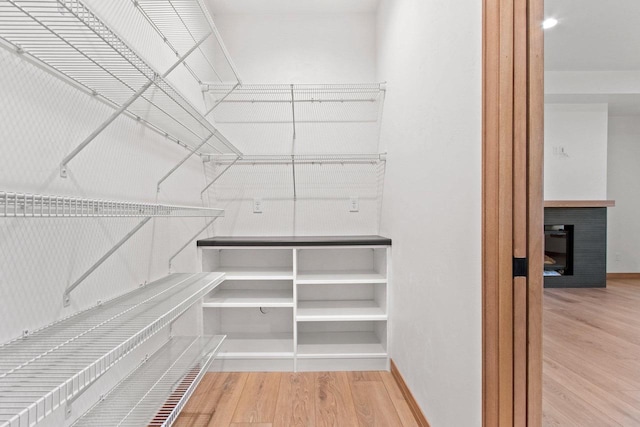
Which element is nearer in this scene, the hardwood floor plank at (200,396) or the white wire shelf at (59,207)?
the white wire shelf at (59,207)

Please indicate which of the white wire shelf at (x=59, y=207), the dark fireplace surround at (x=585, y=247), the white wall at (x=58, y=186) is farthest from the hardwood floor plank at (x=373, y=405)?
the dark fireplace surround at (x=585, y=247)

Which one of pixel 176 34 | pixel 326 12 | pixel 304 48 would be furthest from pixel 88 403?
pixel 326 12

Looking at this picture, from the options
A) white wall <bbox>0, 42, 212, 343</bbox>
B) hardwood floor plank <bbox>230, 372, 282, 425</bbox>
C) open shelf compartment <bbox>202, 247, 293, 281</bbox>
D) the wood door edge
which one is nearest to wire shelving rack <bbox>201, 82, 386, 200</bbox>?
open shelf compartment <bbox>202, 247, 293, 281</bbox>

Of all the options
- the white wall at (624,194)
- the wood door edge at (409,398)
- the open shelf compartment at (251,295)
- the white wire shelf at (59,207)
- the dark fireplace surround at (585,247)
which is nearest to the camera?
the white wire shelf at (59,207)

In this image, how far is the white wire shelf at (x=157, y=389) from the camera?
1.14m

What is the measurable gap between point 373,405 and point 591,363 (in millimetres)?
1332

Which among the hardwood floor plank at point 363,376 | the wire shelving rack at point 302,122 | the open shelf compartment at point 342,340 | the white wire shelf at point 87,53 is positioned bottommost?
the hardwood floor plank at point 363,376

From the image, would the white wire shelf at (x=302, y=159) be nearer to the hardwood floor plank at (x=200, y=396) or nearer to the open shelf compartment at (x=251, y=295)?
the open shelf compartment at (x=251, y=295)

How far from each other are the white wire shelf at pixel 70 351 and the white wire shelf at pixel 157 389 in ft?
1.00


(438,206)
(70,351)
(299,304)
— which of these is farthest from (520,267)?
(299,304)

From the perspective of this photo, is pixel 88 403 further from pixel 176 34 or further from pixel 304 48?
pixel 304 48

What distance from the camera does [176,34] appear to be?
1843 millimetres

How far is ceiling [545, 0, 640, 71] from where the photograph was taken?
8.12 ft

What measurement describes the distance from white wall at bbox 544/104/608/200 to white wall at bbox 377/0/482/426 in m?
2.81
